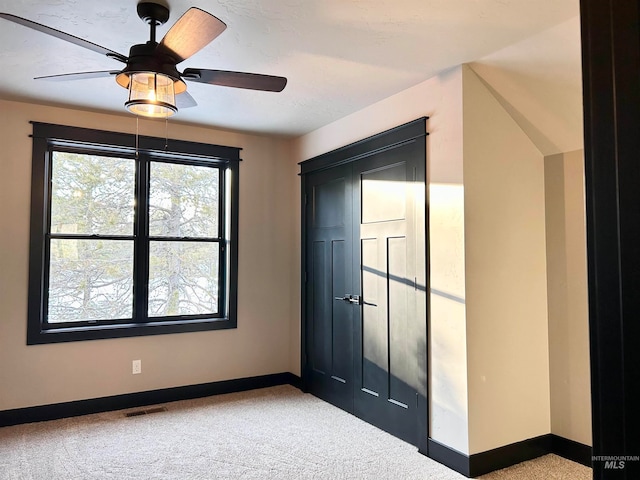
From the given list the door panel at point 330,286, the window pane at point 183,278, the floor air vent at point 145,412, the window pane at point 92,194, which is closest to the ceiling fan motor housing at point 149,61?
the door panel at point 330,286

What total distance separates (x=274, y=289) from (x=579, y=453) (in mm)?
2970

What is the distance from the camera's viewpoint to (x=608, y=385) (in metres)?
0.40

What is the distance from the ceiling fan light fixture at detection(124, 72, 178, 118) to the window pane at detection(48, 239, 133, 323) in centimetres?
222

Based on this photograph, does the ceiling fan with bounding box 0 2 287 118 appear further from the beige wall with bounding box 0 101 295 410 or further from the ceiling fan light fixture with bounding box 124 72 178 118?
the beige wall with bounding box 0 101 295 410

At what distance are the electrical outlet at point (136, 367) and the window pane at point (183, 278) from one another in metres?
0.44

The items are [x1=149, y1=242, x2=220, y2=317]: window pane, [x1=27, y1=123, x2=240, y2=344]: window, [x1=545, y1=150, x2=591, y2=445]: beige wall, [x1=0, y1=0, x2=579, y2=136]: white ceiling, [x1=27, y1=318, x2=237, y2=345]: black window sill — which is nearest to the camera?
[x1=0, y1=0, x2=579, y2=136]: white ceiling

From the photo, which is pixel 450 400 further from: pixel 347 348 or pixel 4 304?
pixel 4 304

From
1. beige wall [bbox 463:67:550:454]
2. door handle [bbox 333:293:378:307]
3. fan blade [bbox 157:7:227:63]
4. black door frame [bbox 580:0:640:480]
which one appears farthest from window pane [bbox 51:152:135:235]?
black door frame [bbox 580:0:640:480]

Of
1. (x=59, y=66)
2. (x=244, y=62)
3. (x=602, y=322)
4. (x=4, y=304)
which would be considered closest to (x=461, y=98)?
(x=244, y=62)

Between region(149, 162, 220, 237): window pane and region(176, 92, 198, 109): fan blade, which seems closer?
region(176, 92, 198, 109): fan blade

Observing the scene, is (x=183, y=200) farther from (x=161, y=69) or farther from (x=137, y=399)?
(x=161, y=69)

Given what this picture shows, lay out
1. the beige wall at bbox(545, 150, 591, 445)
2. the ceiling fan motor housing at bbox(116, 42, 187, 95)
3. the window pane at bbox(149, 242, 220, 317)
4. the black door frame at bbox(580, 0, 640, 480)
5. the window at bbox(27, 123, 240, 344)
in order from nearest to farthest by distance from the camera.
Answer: the black door frame at bbox(580, 0, 640, 480) < the ceiling fan motor housing at bbox(116, 42, 187, 95) < the beige wall at bbox(545, 150, 591, 445) < the window at bbox(27, 123, 240, 344) < the window pane at bbox(149, 242, 220, 317)

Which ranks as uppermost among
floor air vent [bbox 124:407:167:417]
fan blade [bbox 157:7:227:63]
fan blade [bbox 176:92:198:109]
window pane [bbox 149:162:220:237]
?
fan blade [bbox 157:7:227:63]

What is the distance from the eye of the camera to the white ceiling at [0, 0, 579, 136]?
2.30 meters
